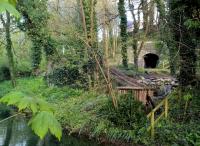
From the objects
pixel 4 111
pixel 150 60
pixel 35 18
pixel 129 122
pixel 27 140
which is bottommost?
pixel 4 111

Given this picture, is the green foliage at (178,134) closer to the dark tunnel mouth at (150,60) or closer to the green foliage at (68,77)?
the green foliage at (68,77)

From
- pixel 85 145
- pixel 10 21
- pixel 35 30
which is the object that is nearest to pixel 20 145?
pixel 85 145

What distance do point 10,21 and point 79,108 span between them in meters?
11.4

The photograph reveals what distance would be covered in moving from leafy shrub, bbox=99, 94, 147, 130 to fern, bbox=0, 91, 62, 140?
35.9 feet

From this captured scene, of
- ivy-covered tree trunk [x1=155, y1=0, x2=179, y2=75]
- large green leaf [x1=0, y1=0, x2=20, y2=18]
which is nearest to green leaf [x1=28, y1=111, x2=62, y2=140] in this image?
large green leaf [x1=0, y1=0, x2=20, y2=18]

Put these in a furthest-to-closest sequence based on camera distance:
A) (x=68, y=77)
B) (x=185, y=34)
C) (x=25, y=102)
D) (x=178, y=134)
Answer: (x=68, y=77) → (x=185, y=34) → (x=178, y=134) → (x=25, y=102)

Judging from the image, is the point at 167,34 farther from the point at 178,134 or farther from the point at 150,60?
the point at 150,60

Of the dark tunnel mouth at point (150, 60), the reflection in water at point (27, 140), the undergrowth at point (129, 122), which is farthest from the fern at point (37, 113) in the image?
the dark tunnel mouth at point (150, 60)

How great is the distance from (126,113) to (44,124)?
11.7 meters

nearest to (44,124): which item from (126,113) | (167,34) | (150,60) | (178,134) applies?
(178,134)

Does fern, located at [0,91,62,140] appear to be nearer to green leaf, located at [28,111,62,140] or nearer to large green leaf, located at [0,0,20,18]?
green leaf, located at [28,111,62,140]

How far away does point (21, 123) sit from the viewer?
17.1m

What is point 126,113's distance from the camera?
12.9 meters

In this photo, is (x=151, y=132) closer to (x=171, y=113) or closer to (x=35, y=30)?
(x=171, y=113)
